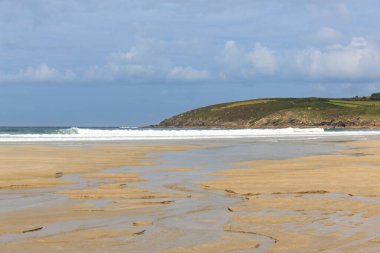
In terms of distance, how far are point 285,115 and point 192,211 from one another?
150162mm

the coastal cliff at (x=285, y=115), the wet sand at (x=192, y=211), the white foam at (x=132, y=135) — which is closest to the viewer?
the wet sand at (x=192, y=211)

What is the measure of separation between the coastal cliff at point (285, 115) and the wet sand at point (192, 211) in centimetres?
11988

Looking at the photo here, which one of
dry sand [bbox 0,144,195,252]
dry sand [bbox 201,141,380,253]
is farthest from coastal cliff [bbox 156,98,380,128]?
dry sand [bbox 0,144,195,252]

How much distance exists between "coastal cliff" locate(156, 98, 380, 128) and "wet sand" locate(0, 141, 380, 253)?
120 m

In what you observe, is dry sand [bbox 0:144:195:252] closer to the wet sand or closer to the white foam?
the wet sand

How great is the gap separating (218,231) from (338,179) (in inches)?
335

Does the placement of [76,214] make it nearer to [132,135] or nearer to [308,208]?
[308,208]

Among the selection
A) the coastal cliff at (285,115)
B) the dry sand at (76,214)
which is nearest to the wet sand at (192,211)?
the dry sand at (76,214)

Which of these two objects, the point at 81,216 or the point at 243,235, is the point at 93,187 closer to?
the point at 81,216

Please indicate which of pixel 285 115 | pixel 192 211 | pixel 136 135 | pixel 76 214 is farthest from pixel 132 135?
pixel 285 115

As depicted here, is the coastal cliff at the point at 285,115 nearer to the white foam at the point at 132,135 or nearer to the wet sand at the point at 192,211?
the white foam at the point at 132,135

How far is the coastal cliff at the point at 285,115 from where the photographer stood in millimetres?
142250

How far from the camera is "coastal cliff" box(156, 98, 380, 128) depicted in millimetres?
142250

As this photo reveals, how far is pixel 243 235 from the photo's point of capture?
28.2ft
